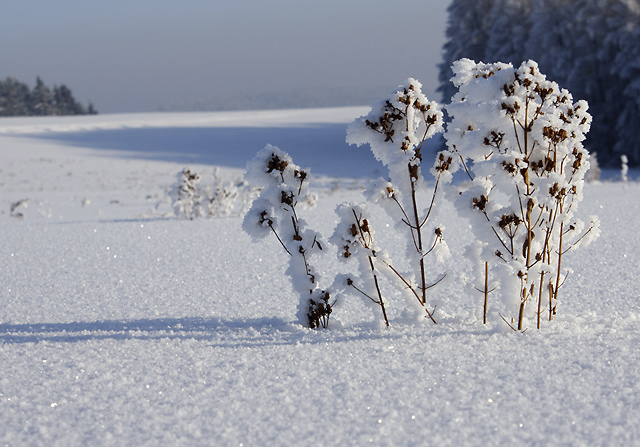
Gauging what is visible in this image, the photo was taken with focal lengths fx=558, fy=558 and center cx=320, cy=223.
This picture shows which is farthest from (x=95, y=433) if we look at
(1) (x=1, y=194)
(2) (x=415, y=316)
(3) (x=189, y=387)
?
(1) (x=1, y=194)

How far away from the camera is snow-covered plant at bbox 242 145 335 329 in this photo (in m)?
2.56

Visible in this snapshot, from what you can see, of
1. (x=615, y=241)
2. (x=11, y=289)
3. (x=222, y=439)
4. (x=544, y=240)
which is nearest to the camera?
(x=222, y=439)

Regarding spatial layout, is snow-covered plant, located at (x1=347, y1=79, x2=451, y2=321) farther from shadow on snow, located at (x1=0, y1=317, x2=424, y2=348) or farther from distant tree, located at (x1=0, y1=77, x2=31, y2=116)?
distant tree, located at (x1=0, y1=77, x2=31, y2=116)

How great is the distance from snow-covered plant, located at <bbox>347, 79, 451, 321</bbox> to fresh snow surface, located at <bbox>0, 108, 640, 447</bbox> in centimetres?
49

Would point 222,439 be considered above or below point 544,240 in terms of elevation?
below

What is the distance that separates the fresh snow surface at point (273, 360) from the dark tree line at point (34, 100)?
185 ft

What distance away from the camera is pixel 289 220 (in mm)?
2660

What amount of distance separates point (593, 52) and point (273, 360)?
19.6 m

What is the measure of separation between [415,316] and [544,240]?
688mm

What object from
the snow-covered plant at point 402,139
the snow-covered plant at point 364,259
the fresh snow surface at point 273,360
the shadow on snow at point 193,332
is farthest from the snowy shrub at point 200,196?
the snow-covered plant at point 402,139

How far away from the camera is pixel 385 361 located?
2180mm

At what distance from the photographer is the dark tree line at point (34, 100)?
173ft

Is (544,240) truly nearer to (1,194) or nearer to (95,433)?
(95,433)

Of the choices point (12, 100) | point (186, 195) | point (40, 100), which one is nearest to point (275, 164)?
point (186, 195)
